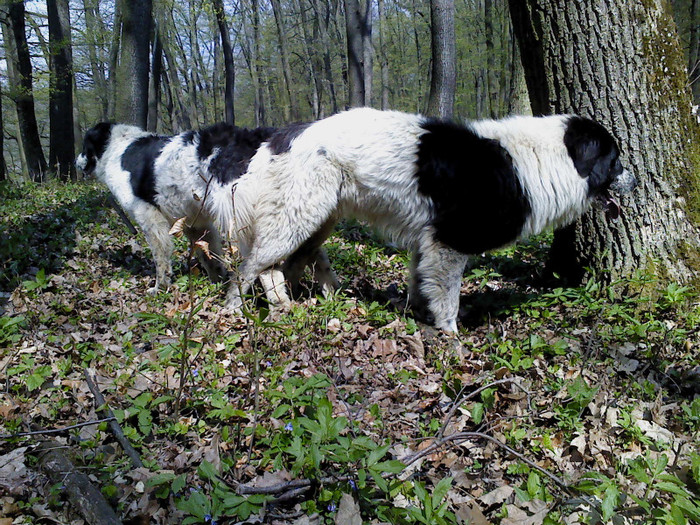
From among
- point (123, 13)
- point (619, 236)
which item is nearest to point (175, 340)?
point (619, 236)

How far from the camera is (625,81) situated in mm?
3734

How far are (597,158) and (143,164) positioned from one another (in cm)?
478

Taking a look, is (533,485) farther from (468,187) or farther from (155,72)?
(155,72)

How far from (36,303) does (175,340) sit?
156 cm

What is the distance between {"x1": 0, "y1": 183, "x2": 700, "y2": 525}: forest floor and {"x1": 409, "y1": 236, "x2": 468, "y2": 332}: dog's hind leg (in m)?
0.18

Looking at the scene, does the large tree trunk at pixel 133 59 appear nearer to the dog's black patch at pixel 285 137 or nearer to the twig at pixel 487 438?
the dog's black patch at pixel 285 137

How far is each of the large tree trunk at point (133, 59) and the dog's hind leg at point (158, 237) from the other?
4.76 meters

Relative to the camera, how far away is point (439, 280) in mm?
3988

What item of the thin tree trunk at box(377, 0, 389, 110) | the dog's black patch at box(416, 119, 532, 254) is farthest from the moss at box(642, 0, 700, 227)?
the thin tree trunk at box(377, 0, 389, 110)

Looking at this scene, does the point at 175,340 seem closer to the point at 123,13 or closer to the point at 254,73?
the point at 123,13

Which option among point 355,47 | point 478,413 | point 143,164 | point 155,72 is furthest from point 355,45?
point 478,413

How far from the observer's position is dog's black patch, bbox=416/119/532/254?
381 centimetres

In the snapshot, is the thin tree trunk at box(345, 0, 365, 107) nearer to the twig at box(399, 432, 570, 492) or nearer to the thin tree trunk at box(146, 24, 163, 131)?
the thin tree trunk at box(146, 24, 163, 131)

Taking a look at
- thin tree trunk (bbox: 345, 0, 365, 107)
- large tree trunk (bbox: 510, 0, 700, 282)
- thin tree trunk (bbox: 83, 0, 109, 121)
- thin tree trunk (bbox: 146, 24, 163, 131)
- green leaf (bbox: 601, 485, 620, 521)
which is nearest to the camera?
green leaf (bbox: 601, 485, 620, 521)
